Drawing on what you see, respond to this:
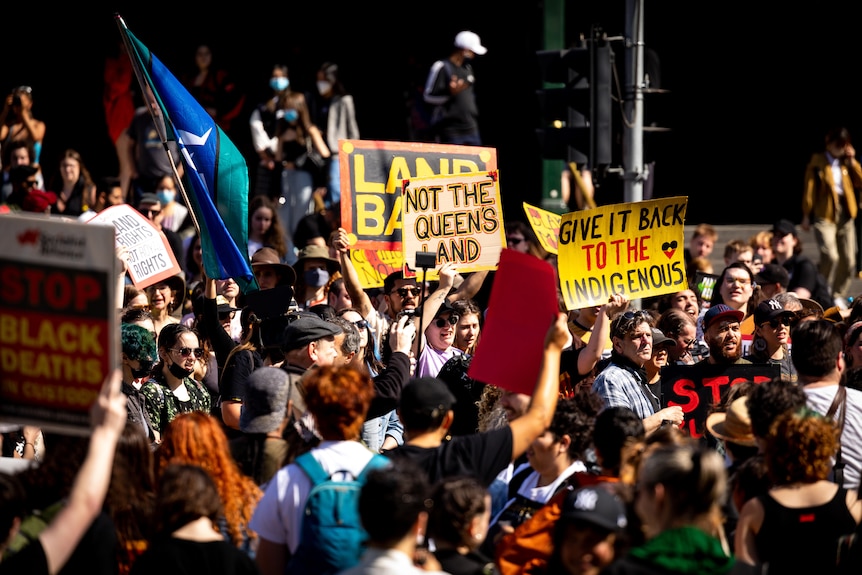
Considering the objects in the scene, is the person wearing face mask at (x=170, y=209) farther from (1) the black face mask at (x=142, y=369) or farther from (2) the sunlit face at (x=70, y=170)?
(1) the black face mask at (x=142, y=369)

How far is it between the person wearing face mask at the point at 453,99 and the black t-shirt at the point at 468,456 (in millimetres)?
10662

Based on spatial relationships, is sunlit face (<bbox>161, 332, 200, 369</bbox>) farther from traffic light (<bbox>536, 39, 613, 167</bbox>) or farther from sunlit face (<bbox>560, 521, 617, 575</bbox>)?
traffic light (<bbox>536, 39, 613, 167</bbox>)

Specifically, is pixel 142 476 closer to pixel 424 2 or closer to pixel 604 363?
pixel 604 363

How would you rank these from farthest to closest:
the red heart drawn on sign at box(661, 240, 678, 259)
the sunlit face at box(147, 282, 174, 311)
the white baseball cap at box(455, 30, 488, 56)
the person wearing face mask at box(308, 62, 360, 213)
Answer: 1. the person wearing face mask at box(308, 62, 360, 213)
2. the white baseball cap at box(455, 30, 488, 56)
3. the sunlit face at box(147, 282, 174, 311)
4. the red heart drawn on sign at box(661, 240, 678, 259)

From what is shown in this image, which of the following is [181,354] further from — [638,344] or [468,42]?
[468,42]

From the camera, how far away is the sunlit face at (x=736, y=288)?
9836 millimetres

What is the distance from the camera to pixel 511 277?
5973 mm

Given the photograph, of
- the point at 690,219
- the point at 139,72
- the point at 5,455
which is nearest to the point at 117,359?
the point at 5,455

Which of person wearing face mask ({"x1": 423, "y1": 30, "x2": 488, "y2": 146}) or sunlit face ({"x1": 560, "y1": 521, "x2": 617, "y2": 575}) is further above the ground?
person wearing face mask ({"x1": 423, "y1": 30, "x2": 488, "y2": 146})

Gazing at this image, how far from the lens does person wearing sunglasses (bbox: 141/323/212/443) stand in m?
7.50

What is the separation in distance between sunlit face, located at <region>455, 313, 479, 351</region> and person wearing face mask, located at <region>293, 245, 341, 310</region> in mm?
1986

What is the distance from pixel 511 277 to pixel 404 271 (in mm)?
2800

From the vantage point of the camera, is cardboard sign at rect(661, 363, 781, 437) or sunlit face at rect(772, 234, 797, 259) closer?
cardboard sign at rect(661, 363, 781, 437)

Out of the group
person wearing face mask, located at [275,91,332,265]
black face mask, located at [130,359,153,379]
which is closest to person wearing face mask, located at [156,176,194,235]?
person wearing face mask, located at [275,91,332,265]
